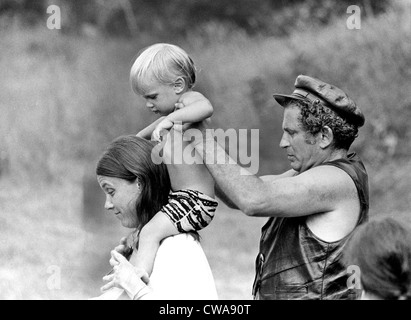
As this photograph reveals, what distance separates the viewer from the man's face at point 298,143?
321cm

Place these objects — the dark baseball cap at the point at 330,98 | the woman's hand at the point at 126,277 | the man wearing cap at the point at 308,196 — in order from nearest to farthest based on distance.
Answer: the woman's hand at the point at 126,277 < the man wearing cap at the point at 308,196 < the dark baseball cap at the point at 330,98

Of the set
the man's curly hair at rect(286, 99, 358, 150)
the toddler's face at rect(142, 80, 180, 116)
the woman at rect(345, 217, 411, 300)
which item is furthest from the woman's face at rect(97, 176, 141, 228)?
the woman at rect(345, 217, 411, 300)

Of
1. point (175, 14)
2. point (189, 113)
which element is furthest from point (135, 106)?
point (189, 113)

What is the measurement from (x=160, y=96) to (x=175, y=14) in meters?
5.23

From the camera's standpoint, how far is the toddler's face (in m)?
3.08

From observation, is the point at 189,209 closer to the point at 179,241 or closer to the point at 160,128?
the point at 179,241

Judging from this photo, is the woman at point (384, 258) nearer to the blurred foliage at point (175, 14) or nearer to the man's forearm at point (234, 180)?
the man's forearm at point (234, 180)

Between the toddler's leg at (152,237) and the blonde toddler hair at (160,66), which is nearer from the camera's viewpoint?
the toddler's leg at (152,237)

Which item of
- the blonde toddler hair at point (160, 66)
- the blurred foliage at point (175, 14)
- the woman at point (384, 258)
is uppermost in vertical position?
the blurred foliage at point (175, 14)

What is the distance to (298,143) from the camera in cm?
322

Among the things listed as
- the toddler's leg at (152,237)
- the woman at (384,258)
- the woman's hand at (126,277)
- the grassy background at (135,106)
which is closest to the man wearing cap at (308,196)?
the toddler's leg at (152,237)

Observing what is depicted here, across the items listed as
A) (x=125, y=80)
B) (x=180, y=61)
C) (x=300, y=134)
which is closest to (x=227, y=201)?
(x=300, y=134)

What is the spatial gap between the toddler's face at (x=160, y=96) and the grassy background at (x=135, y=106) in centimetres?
483
